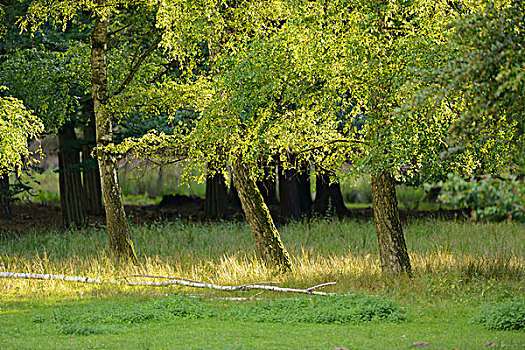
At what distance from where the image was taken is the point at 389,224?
12.5 meters

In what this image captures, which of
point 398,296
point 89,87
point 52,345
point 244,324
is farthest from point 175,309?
point 89,87

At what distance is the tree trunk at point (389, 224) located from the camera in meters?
12.5

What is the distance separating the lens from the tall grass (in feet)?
40.1

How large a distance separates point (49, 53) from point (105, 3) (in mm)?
2961

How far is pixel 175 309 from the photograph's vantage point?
1005cm

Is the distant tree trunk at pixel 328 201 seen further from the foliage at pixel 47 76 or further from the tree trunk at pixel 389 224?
the tree trunk at pixel 389 224

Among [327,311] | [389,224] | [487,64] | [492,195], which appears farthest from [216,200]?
[492,195]

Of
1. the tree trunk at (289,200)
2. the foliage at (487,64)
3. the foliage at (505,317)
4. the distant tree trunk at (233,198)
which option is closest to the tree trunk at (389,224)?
the foliage at (505,317)

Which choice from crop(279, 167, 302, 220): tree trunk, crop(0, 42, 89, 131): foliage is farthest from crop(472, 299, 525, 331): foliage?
crop(279, 167, 302, 220): tree trunk

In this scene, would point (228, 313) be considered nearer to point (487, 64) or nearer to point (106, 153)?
point (487, 64)

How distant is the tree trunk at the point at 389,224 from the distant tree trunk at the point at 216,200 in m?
12.0

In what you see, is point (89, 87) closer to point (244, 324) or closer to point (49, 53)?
point (49, 53)

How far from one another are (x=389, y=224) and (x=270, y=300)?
3095 millimetres

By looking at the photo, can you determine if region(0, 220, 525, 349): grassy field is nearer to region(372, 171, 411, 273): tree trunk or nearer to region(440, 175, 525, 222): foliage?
region(372, 171, 411, 273): tree trunk
